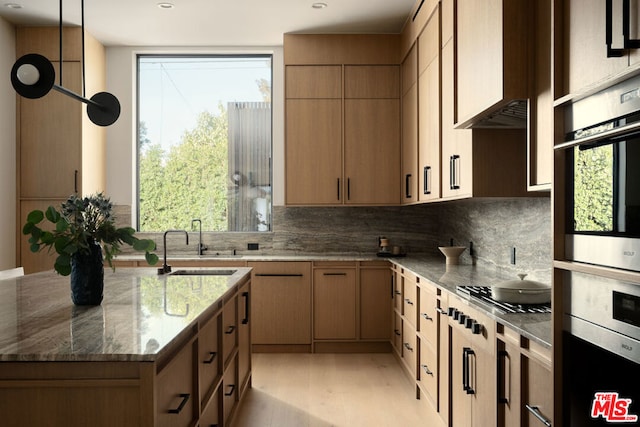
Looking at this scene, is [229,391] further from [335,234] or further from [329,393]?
[335,234]

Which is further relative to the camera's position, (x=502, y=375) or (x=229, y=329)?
(x=229, y=329)

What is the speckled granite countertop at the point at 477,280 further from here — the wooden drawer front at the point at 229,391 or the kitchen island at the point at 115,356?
the wooden drawer front at the point at 229,391

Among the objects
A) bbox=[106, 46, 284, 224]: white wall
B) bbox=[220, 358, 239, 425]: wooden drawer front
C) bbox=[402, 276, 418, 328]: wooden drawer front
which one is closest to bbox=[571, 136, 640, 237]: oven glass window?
bbox=[220, 358, 239, 425]: wooden drawer front

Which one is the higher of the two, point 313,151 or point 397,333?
point 313,151

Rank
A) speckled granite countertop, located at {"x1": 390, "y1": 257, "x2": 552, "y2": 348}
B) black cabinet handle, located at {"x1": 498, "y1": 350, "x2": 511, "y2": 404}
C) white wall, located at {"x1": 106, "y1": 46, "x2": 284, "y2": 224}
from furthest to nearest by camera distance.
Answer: white wall, located at {"x1": 106, "y1": 46, "x2": 284, "y2": 224}, black cabinet handle, located at {"x1": 498, "y1": 350, "x2": 511, "y2": 404}, speckled granite countertop, located at {"x1": 390, "y1": 257, "x2": 552, "y2": 348}

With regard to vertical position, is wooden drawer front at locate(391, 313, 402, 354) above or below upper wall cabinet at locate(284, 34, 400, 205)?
below

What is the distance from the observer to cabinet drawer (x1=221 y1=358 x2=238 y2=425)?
117 inches

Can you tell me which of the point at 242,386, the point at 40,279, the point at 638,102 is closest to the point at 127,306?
the point at 40,279

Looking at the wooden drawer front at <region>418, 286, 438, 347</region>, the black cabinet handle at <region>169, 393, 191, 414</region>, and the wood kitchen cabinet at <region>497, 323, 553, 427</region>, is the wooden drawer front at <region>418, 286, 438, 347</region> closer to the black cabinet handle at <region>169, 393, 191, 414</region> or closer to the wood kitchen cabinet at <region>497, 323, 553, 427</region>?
the wood kitchen cabinet at <region>497, 323, 553, 427</region>

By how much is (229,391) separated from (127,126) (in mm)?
3347

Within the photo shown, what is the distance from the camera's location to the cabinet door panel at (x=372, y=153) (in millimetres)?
5133

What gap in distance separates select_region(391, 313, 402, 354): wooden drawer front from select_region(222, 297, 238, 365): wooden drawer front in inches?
63.5

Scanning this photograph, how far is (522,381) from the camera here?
190 centimetres

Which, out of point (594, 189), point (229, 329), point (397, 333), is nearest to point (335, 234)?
point (397, 333)
